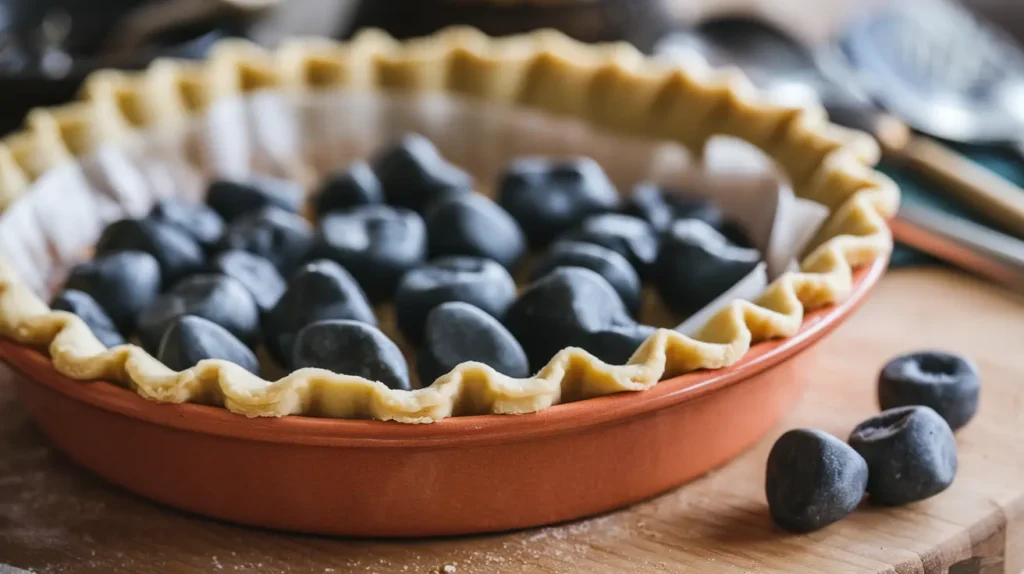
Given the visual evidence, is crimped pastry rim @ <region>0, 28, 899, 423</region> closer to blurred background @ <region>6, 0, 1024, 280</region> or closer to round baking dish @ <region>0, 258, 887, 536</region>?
round baking dish @ <region>0, 258, 887, 536</region>

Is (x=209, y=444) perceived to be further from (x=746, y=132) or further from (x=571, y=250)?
(x=746, y=132)

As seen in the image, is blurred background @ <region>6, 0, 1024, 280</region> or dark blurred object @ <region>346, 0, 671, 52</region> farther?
dark blurred object @ <region>346, 0, 671, 52</region>

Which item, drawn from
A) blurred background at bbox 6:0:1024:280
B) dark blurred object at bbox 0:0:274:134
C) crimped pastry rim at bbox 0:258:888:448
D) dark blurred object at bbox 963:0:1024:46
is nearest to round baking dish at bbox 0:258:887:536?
crimped pastry rim at bbox 0:258:888:448

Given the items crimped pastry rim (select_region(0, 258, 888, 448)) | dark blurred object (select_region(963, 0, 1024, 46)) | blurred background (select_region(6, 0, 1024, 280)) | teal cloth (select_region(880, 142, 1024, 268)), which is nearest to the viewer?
crimped pastry rim (select_region(0, 258, 888, 448))

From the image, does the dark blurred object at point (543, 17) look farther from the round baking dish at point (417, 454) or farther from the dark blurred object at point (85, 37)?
the round baking dish at point (417, 454)

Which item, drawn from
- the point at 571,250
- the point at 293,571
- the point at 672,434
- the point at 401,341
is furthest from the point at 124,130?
the point at 672,434
